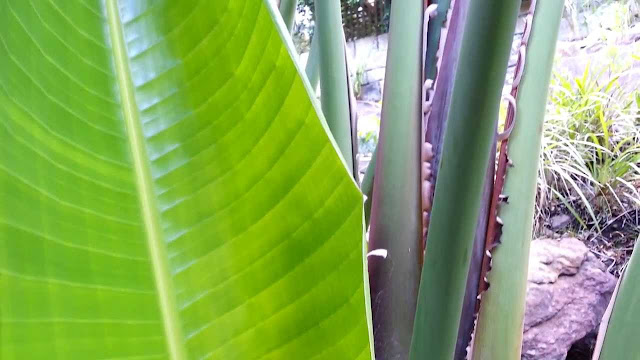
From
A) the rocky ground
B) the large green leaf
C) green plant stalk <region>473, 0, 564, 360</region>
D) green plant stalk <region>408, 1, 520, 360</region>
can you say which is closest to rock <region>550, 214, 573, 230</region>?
the rocky ground

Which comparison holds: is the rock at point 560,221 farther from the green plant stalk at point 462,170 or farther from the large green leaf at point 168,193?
the large green leaf at point 168,193

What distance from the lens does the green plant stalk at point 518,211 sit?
50cm

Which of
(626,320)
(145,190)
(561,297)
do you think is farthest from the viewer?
(561,297)

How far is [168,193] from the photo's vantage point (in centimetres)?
21

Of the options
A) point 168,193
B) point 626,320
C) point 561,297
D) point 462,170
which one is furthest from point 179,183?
point 561,297

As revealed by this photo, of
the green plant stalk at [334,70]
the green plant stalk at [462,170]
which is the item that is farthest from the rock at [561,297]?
the green plant stalk at [462,170]

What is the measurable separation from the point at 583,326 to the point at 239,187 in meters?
1.21

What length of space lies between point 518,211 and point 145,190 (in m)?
0.39

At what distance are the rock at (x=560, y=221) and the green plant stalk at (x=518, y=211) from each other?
1096 millimetres

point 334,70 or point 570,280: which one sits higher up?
point 334,70

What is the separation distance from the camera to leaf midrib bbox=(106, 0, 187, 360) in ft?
0.67

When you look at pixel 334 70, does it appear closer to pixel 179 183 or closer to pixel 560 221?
pixel 179 183

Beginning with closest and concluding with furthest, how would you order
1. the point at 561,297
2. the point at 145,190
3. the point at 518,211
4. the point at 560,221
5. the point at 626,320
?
the point at 145,190
the point at 626,320
the point at 518,211
the point at 561,297
the point at 560,221

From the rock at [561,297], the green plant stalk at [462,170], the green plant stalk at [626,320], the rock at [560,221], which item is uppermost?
the green plant stalk at [462,170]
